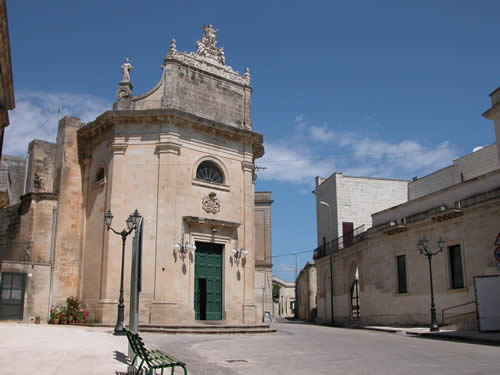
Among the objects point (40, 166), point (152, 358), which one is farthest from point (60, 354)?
point (40, 166)

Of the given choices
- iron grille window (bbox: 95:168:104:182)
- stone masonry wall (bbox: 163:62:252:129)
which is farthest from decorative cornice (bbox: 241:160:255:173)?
iron grille window (bbox: 95:168:104:182)

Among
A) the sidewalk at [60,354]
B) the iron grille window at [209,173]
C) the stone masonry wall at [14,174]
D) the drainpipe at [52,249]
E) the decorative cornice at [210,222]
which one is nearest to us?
the sidewalk at [60,354]

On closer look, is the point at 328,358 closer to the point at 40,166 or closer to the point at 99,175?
the point at 99,175

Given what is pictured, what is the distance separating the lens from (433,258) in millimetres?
24766

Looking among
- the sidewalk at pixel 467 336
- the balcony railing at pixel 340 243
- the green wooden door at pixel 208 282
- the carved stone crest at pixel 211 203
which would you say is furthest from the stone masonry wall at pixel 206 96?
the sidewalk at pixel 467 336

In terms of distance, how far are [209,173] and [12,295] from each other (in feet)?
33.7

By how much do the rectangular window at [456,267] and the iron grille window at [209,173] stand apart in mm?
11338

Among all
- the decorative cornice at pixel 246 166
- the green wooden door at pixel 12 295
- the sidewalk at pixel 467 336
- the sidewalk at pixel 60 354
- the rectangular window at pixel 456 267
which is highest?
the decorative cornice at pixel 246 166

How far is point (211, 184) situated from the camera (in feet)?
80.7

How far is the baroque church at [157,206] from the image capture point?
74.1 feet

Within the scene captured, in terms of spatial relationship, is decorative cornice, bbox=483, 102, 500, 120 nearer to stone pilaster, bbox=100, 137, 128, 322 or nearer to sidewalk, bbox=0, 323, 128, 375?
stone pilaster, bbox=100, 137, 128, 322

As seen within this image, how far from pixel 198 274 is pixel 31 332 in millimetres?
8891

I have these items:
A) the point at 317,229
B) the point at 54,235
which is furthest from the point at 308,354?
the point at 317,229

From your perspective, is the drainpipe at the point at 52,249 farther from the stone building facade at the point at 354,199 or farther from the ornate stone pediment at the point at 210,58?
the stone building facade at the point at 354,199
